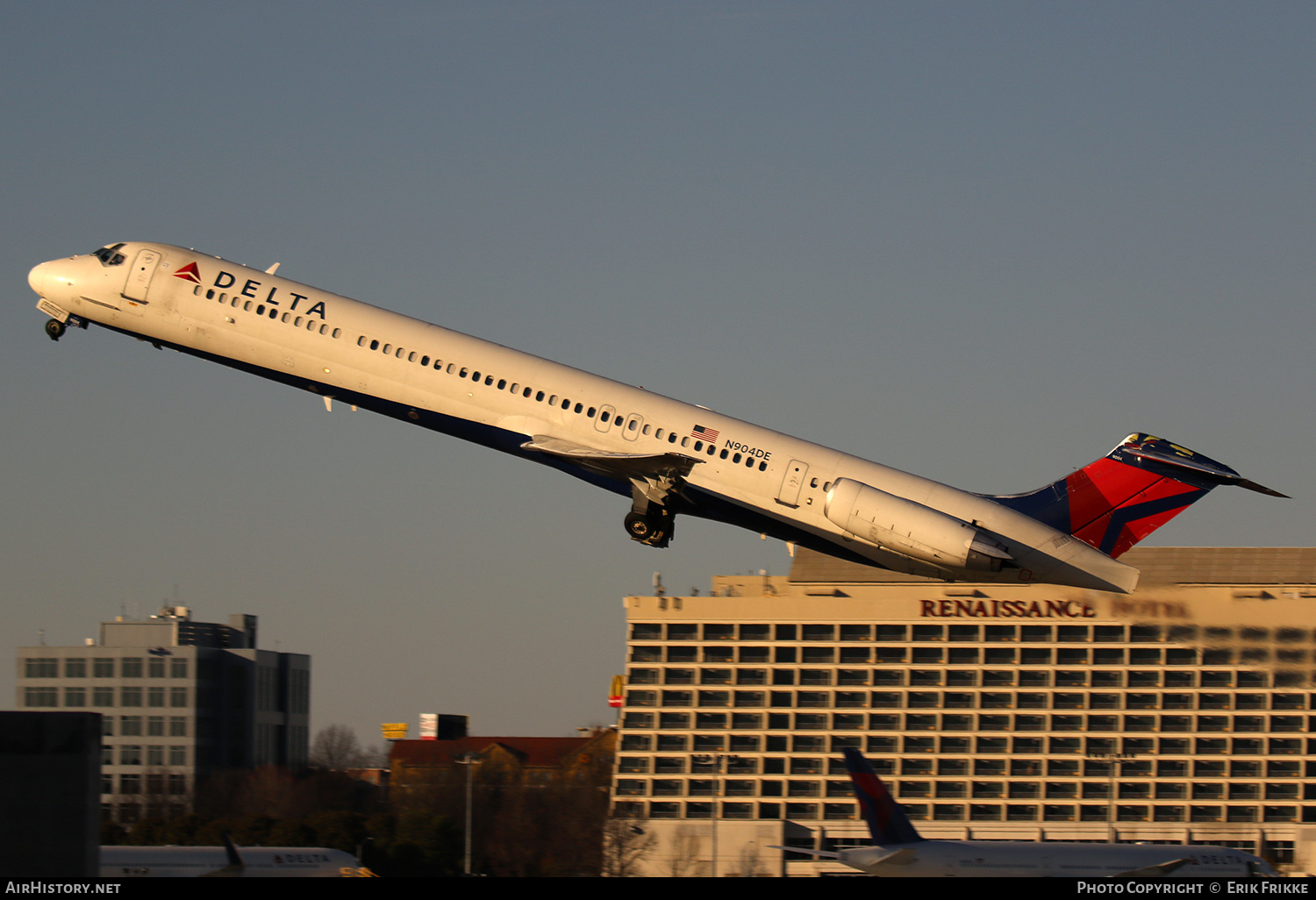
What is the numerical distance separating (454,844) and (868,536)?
91.2 feet

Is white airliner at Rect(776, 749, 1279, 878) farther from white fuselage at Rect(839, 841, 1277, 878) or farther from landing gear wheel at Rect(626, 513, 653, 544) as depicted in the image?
landing gear wheel at Rect(626, 513, 653, 544)

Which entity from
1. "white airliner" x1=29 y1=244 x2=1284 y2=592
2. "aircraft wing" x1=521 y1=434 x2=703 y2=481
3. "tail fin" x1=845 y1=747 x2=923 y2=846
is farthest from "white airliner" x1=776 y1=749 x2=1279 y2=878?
"aircraft wing" x1=521 y1=434 x2=703 y2=481

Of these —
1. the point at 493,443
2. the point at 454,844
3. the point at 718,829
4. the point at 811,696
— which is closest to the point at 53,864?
the point at 493,443

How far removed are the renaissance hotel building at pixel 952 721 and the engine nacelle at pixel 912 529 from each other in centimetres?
3340

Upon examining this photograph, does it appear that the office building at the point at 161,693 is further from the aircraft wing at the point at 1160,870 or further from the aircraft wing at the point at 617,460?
the aircraft wing at the point at 1160,870

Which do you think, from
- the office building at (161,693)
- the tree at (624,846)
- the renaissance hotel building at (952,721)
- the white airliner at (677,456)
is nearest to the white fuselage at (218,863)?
the white airliner at (677,456)

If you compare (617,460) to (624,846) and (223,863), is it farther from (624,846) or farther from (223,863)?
(624,846)

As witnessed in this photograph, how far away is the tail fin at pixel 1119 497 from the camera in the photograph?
30.0 m

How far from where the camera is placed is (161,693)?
8994 cm

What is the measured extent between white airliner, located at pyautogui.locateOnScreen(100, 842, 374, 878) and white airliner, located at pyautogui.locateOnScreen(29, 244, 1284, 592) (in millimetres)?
10296

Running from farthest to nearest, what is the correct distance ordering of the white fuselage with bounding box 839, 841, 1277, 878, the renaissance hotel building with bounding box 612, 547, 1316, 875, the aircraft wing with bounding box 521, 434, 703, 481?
the renaissance hotel building with bounding box 612, 547, 1316, 875 < the white fuselage with bounding box 839, 841, 1277, 878 < the aircraft wing with bounding box 521, 434, 703, 481

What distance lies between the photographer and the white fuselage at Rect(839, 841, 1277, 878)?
3225 centimetres

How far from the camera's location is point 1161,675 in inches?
2571

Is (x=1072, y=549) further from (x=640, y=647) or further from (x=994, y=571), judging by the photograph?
(x=640, y=647)
